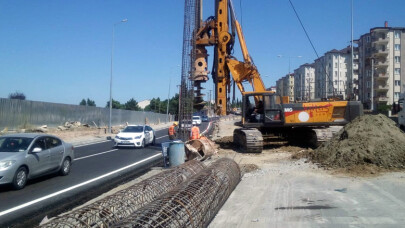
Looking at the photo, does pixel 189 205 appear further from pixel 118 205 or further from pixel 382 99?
pixel 382 99

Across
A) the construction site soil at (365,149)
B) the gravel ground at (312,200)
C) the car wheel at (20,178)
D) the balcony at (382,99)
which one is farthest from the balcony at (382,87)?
the car wheel at (20,178)

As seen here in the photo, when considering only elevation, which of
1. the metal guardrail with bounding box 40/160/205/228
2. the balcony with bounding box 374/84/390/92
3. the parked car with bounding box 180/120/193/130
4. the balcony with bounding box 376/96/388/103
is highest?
the balcony with bounding box 374/84/390/92

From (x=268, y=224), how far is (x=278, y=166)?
756cm

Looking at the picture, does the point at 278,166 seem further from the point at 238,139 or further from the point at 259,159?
the point at 238,139

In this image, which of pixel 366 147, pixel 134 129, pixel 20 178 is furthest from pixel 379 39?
pixel 20 178

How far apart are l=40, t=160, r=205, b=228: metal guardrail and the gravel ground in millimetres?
1436

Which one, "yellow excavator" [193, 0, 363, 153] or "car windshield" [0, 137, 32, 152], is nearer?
"car windshield" [0, 137, 32, 152]

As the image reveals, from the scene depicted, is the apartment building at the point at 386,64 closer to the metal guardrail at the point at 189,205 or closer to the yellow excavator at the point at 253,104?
the yellow excavator at the point at 253,104

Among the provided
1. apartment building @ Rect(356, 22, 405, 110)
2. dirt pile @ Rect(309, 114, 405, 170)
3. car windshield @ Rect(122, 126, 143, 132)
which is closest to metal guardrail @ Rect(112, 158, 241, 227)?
dirt pile @ Rect(309, 114, 405, 170)

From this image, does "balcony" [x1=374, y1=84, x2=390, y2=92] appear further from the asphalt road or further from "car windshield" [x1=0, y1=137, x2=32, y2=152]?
"car windshield" [x1=0, y1=137, x2=32, y2=152]

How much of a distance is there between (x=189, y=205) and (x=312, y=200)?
3461 millimetres

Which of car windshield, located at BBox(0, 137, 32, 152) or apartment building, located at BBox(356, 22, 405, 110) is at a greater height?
apartment building, located at BBox(356, 22, 405, 110)

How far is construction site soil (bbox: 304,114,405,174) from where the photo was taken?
40.8 ft

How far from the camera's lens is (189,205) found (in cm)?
645
